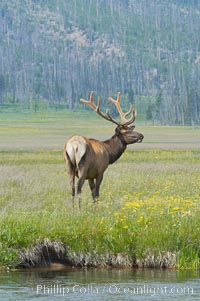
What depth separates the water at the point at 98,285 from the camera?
11.5 m

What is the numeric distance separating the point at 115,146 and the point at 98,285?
27.8 feet

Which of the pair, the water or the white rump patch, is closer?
the water

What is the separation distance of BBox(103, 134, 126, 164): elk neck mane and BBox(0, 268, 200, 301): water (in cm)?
692

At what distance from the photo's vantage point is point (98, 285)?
1238 centimetres

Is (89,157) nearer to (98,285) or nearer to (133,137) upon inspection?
(133,137)

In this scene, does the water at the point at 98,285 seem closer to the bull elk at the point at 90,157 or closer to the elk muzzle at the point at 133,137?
the bull elk at the point at 90,157

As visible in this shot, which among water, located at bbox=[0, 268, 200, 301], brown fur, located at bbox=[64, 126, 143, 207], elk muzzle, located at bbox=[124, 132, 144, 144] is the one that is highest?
elk muzzle, located at bbox=[124, 132, 144, 144]

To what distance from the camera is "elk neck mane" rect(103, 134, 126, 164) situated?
20.5 meters

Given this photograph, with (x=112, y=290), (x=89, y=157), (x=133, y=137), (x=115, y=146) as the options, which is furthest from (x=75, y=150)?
(x=112, y=290)

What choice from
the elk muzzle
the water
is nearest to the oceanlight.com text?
the water

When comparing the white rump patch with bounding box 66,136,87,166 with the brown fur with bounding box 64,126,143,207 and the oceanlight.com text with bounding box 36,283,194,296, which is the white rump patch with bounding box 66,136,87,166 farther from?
the oceanlight.com text with bounding box 36,283,194,296

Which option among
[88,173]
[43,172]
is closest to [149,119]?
[43,172]

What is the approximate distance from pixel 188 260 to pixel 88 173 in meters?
6.05

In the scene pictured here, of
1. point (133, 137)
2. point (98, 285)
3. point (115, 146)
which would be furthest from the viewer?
point (133, 137)
